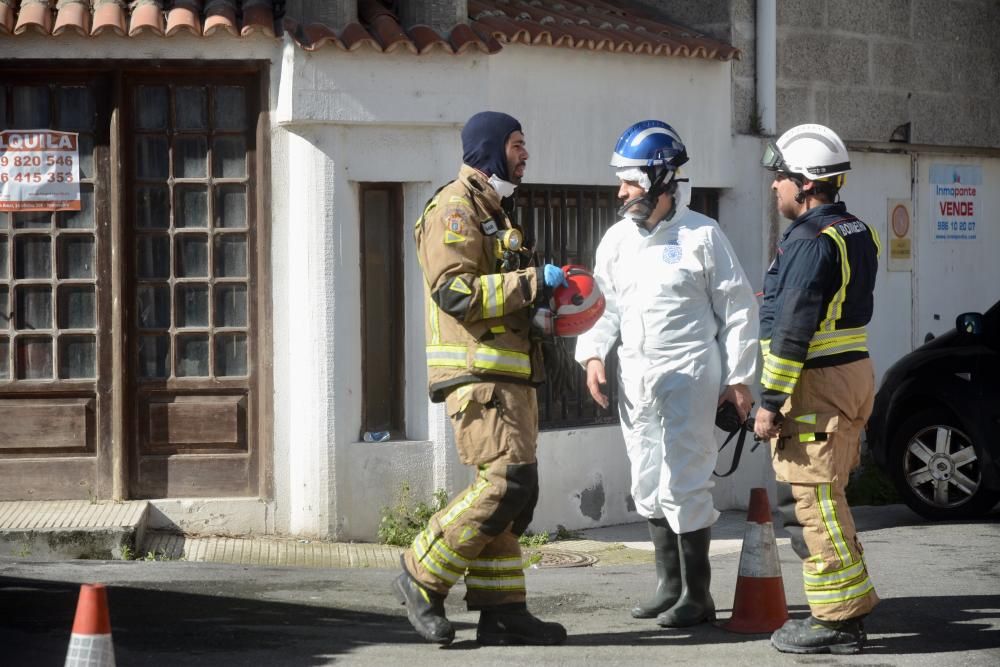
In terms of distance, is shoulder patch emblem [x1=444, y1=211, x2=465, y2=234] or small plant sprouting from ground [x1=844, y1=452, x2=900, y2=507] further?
small plant sprouting from ground [x1=844, y1=452, x2=900, y2=507]

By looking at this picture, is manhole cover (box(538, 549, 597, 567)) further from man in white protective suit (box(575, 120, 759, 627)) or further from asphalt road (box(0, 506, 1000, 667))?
man in white protective suit (box(575, 120, 759, 627))

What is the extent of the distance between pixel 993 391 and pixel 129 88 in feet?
18.5

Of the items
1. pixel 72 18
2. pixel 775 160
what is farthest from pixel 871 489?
pixel 72 18

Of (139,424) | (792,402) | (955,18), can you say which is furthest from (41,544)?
(955,18)

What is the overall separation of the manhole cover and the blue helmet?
3097 millimetres

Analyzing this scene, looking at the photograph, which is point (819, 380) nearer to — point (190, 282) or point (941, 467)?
point (941, 467)

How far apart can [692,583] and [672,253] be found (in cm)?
139

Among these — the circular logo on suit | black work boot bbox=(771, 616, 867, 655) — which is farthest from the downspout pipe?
black work boot bbox=(771, 616, 867, 655)

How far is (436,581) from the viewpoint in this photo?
6.07m

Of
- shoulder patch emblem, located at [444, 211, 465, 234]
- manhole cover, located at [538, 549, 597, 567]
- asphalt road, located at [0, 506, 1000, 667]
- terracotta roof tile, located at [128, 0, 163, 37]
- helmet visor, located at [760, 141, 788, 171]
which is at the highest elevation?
terracotta roof tile, located at [128, 0, 163, 37]

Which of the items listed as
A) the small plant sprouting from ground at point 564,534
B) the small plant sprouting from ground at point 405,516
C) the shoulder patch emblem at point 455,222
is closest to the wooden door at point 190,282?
the small plant sprouting from ground at point 405,516

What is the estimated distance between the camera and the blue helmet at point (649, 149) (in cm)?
658

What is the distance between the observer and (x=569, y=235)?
10406 millimetres

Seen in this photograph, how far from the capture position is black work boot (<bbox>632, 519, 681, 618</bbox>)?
673 cm
